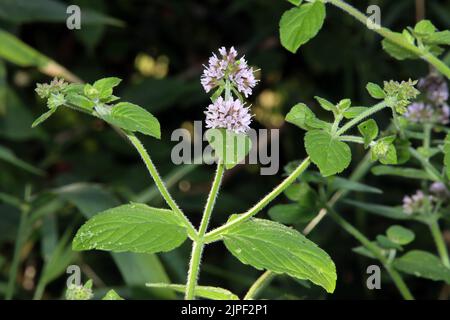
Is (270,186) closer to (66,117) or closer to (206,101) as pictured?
(206,101)

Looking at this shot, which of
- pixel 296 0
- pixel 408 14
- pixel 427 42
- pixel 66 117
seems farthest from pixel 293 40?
pixel 66 117

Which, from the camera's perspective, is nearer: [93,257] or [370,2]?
[93,257]

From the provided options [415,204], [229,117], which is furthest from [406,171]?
[229,117]

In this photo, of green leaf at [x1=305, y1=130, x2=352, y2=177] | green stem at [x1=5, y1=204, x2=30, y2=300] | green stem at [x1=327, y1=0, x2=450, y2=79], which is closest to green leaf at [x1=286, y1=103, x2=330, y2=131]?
green leaf at [x1=305, y1=130, x2=352, y2=177]

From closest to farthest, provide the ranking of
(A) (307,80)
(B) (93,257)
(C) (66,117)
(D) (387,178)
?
(B) (93,257)
(D) (387,178)
(C) (66,117)
(A) (307,80)

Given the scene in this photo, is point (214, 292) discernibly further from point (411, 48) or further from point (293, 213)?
point (411, 48)

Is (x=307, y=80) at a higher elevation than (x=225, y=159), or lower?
higher

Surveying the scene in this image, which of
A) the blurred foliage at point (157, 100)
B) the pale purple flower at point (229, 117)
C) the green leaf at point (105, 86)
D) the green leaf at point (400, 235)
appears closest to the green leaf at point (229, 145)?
the pale purple flower at point (229, 117)

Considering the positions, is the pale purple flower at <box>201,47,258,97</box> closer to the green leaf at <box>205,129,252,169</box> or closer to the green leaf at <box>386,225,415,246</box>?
the green leaf at <box>205,129,252,169</box>
